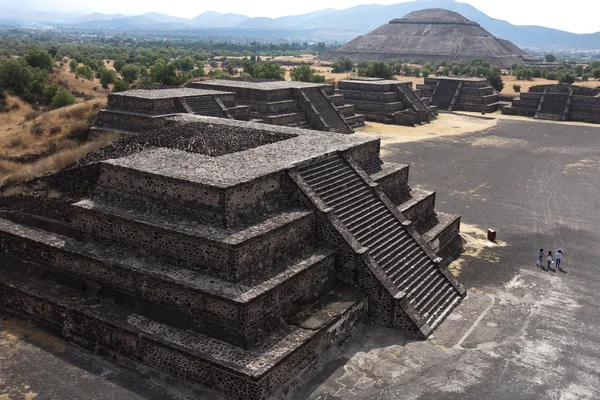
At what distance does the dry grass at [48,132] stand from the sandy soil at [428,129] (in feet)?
54.8

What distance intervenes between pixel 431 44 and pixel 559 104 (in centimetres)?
8138

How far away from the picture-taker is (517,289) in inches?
574

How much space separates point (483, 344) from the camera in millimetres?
11727

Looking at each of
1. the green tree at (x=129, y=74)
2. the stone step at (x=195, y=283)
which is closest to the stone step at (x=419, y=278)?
the stone step at (x=195, y=283)

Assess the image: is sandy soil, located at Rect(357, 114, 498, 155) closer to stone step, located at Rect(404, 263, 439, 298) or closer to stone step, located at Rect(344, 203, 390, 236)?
stone step, located at Rect(344, 203, 390, 236)

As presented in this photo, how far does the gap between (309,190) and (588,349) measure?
23.1 feet

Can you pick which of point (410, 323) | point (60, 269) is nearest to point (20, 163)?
point (60, 269)

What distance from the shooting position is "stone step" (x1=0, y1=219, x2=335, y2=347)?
1008 centimetres

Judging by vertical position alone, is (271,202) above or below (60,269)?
above

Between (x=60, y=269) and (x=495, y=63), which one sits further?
(x=495, y=63)

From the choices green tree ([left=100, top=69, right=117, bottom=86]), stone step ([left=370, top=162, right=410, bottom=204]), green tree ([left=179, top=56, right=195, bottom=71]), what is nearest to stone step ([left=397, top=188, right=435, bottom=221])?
stone step ([left=370, top=162, right=410, bottom=204])

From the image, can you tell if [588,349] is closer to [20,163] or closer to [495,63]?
[20,163]

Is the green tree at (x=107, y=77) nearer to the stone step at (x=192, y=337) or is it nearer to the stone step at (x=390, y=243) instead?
the stone step at (x=192, y=337)

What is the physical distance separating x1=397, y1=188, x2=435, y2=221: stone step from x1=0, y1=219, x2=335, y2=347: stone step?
4.32m
